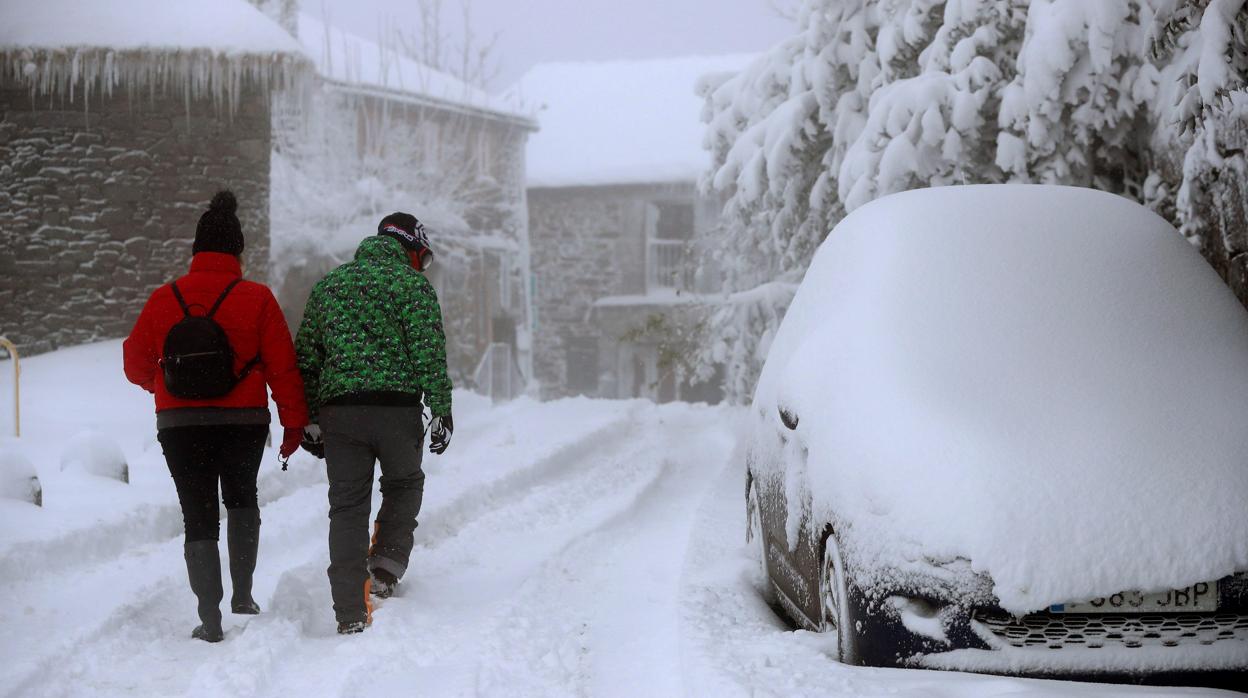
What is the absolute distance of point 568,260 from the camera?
3075cm

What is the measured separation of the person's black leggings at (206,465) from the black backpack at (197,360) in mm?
179

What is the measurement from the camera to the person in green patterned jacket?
5090 mm

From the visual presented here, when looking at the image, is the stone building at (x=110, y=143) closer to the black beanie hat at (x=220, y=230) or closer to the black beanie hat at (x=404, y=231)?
the black beanie hat at (x=404, y=231)

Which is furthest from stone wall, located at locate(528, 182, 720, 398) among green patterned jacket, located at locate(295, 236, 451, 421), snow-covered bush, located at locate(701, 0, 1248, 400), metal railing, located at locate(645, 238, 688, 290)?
green patterned jacket, located at locate(295, 236, 451, 421)

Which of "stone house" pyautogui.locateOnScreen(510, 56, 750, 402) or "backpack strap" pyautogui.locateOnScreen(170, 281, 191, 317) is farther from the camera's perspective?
"stone house" pyautogui.locateOnScreen(510, 56, 750, 402)

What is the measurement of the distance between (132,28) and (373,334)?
978 cm

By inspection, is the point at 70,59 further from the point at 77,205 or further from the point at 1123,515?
the point at 1123,515

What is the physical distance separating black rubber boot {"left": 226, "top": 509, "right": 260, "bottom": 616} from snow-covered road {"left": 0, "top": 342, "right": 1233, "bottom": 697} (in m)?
0.09

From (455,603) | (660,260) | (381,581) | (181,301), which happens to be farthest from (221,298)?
(660,260)

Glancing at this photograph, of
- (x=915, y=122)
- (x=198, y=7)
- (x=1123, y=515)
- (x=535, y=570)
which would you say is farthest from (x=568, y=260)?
(x=1123, y=515)

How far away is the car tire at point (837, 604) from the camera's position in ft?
13.2

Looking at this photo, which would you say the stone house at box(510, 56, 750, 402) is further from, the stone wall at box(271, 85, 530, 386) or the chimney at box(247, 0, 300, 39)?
the chimney at box(247, 0, 300, 39)

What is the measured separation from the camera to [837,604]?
13.8 feet

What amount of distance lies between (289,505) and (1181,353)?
5.68 meters
